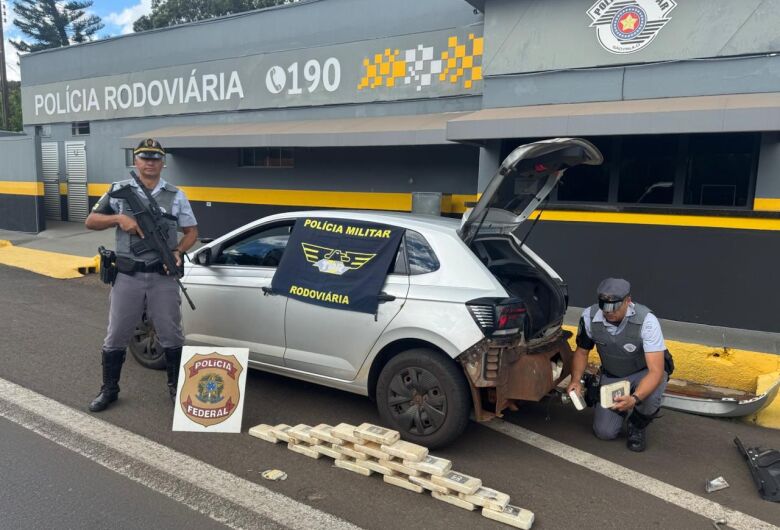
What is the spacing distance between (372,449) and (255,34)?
11.4m

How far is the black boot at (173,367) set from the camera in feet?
15.0

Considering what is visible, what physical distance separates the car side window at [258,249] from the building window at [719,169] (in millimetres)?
5784

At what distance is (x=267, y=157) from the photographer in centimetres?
1291

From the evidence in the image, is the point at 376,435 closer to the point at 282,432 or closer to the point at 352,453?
the point at 352,453

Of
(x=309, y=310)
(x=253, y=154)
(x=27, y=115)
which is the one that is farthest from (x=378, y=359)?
(x=27, y=115)

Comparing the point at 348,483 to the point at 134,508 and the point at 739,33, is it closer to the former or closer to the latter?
the point at 134,508

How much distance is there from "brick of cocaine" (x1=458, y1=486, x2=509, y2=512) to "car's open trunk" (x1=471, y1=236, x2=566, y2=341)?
3.90 ft

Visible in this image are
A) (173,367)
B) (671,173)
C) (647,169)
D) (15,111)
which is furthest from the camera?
(15,111)

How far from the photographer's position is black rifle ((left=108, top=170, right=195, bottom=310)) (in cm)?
429

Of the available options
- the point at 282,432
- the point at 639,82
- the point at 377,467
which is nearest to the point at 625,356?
the point at 377,467

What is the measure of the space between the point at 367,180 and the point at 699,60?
6.07 meters

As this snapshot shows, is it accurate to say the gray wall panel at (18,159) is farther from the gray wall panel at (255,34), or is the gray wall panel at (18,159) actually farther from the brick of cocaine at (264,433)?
the brick of cocaine at (264,433)

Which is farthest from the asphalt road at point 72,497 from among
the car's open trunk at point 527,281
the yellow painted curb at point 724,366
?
the yellow painted curb at point 724,366

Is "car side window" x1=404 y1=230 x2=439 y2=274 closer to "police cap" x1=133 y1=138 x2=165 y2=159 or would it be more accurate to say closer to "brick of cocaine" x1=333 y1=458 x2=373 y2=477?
"brick of cocaine" x1=333 y1=458 x2=373 y2=477
